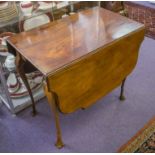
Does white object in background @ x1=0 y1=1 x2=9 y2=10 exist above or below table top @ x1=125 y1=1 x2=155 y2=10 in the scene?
above

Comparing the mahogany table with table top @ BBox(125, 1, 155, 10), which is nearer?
the mahogany table

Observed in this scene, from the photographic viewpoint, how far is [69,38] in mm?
1420

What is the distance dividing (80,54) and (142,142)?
853mm

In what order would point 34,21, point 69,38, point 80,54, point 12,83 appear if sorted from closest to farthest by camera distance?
point 80,54 → point 69,38 → point 34,21 → point 12,83

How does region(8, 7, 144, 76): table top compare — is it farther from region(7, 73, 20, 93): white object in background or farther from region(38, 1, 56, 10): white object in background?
region(7, 73, 20, 93): white object in background

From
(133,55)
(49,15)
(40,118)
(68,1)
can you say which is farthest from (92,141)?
(68,1)

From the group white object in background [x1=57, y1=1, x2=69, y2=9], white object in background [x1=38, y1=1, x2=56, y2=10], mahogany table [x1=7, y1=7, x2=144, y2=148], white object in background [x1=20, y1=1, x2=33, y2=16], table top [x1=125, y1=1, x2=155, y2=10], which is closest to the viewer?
mahogany table [x1=7, y1=7, x2=144, y2=148]

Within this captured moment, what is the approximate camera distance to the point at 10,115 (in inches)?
73.3

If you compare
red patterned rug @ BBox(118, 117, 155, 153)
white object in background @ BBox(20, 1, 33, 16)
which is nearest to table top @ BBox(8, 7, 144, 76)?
white object in background @ BBox(20, 1, 33, 16)

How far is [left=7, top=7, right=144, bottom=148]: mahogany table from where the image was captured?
4.01 feet

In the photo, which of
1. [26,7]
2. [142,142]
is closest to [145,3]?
[26,7]

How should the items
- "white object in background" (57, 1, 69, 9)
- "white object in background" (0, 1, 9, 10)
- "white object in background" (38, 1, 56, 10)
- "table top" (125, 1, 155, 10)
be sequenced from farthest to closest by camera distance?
"table top" (125, 1, 155, 10) < "white object in background" (57, 1, 69, 9) < "white object in background" (38, 1, 56, 10) < "white object in background" (0, 1, 9, 10)

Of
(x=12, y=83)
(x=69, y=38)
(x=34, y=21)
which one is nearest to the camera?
(x=69, y=38)

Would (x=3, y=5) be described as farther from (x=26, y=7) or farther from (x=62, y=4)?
(x=62, y=4)
